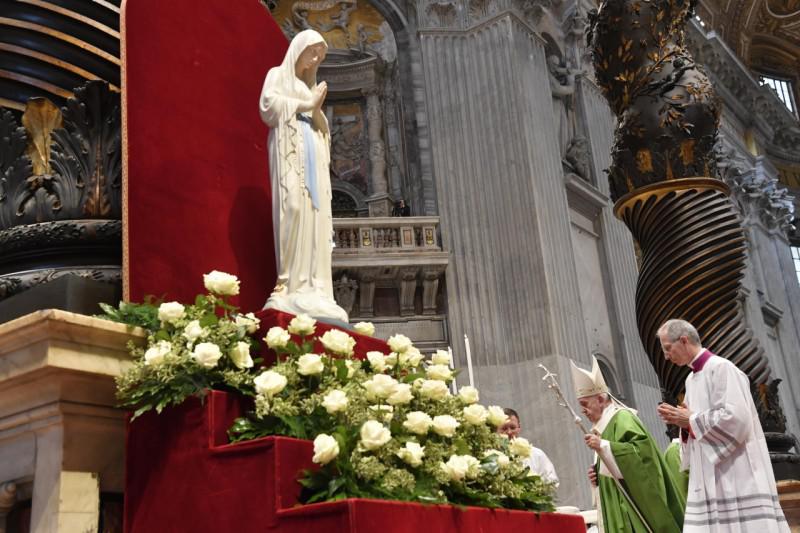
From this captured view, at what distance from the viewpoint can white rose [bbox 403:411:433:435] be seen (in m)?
2.53

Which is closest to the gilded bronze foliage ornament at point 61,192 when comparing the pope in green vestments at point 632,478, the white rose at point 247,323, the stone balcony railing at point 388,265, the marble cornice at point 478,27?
the white rose at point 247,323

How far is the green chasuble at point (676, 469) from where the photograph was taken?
179 inches

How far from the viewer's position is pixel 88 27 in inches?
128

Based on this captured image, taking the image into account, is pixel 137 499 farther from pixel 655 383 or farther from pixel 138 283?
pixel 655 383

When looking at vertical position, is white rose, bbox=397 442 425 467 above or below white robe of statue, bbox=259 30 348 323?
below

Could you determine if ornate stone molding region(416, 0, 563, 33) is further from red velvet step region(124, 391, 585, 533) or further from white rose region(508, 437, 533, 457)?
red velvet step region(124, 391, 585, 533)

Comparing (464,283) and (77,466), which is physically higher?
(464,283)

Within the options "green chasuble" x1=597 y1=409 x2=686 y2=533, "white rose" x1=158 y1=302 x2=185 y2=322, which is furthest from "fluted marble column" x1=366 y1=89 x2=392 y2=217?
"white rose" x1=158 y1=302 x2=185 y2=322

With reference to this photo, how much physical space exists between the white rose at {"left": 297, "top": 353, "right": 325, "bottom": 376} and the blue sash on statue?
1.05m

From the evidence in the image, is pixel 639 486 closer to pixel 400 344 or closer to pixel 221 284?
pixel 400 344

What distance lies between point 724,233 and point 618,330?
423 inches

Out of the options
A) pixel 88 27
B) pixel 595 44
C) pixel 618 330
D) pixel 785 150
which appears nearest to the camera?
pixel 88 27

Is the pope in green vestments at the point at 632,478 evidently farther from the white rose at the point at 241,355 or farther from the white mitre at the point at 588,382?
the white rose at the point at 241,355

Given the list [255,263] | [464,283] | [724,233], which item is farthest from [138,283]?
[464,283]
